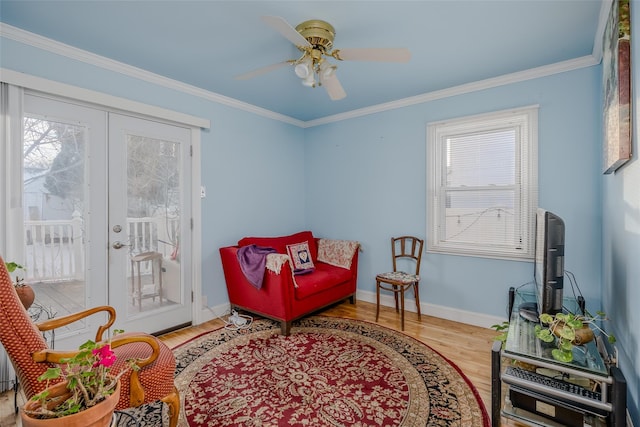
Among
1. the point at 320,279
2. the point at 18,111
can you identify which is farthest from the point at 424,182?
the point at 18,111

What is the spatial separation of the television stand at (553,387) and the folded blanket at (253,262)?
2035 millimetres

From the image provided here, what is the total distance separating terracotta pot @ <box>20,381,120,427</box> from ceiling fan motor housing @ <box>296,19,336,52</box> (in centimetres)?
221

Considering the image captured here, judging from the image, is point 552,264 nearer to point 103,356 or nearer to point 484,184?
point 484,184

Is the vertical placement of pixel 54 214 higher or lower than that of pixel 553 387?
higher

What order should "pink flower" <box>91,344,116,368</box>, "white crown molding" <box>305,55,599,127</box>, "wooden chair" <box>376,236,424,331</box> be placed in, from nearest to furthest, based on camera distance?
"pink flower" <box>91,344,116,368</box>, "white crown molding" <box>305,55,599,127</box>, "wooden chair" <box>376,236,424,331</box>

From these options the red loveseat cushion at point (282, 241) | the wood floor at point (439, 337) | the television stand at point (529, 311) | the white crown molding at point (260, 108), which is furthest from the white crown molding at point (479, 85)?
the wood floor at point (439, 337)

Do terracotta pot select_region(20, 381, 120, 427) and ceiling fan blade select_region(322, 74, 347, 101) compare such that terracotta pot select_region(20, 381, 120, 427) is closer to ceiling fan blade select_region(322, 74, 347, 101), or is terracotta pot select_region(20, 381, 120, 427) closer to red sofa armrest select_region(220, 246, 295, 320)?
red sofa armrest select_region(220, 246, 295, 320)

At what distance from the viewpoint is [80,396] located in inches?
43.8

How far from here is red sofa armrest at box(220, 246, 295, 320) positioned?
295 cm

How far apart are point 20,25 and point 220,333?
283 cm

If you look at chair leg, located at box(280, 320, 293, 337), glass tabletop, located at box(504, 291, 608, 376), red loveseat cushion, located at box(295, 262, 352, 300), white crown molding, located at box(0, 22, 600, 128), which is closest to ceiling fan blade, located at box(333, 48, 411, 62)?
white crown molding, located at box(0, 22, 600, 128)

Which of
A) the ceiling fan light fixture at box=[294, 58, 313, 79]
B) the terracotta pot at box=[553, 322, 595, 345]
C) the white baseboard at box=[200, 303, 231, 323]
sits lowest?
the white baseboard at box=[200, 303, 231, 323]

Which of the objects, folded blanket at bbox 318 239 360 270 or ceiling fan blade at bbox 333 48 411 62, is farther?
folded blanket at bbox 318 239 360 270

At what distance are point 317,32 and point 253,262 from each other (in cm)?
207
